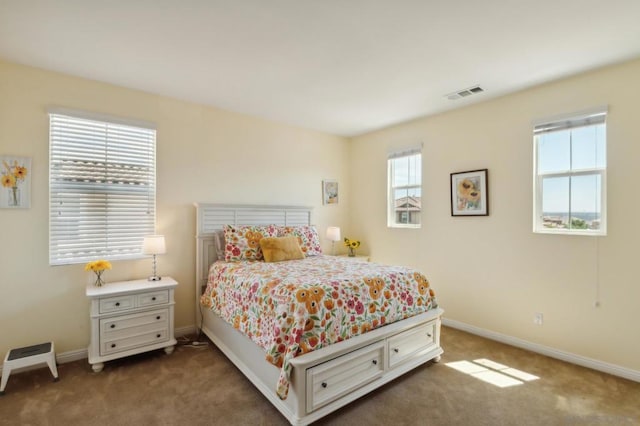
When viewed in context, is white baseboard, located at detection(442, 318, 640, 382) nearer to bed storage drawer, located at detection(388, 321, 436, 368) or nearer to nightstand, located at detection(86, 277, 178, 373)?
bed storage drawer, located at detection(388, 321, 436, 368)

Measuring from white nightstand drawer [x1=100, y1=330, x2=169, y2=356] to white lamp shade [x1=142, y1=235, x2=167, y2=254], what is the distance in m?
0.76

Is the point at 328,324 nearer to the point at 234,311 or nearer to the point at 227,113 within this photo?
the point at 234,311

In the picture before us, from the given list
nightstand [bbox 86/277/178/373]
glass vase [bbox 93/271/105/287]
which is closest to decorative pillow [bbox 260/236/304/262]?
nightstand [bbox 86/277/178/373]

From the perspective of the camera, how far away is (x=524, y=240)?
10.5 ft

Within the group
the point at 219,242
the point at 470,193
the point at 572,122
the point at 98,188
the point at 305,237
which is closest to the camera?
the point at 572,122

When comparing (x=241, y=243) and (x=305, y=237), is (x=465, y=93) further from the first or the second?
(x=241, y=243)

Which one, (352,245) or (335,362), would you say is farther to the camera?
(352,245)

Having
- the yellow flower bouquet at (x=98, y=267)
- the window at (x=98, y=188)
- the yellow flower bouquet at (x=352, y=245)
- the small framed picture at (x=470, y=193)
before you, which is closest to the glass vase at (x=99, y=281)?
the yellow flower bouquet at (x=98, y=267)

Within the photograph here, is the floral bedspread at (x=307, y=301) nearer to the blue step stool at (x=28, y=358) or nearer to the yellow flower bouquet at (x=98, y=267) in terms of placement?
the yellow flower bouquet at (x=98, y=267)

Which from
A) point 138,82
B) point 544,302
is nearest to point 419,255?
point 544,302

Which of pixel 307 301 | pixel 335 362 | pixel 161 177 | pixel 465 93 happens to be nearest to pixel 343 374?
pixel 335 362

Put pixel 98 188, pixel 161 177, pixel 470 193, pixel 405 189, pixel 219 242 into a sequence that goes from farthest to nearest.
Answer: pixel 405 189 < pixel 470 193 < pixel 219 242 < pixel 161 177 < pixel 98 188

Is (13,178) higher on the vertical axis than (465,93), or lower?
lower

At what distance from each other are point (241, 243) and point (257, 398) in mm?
1597
